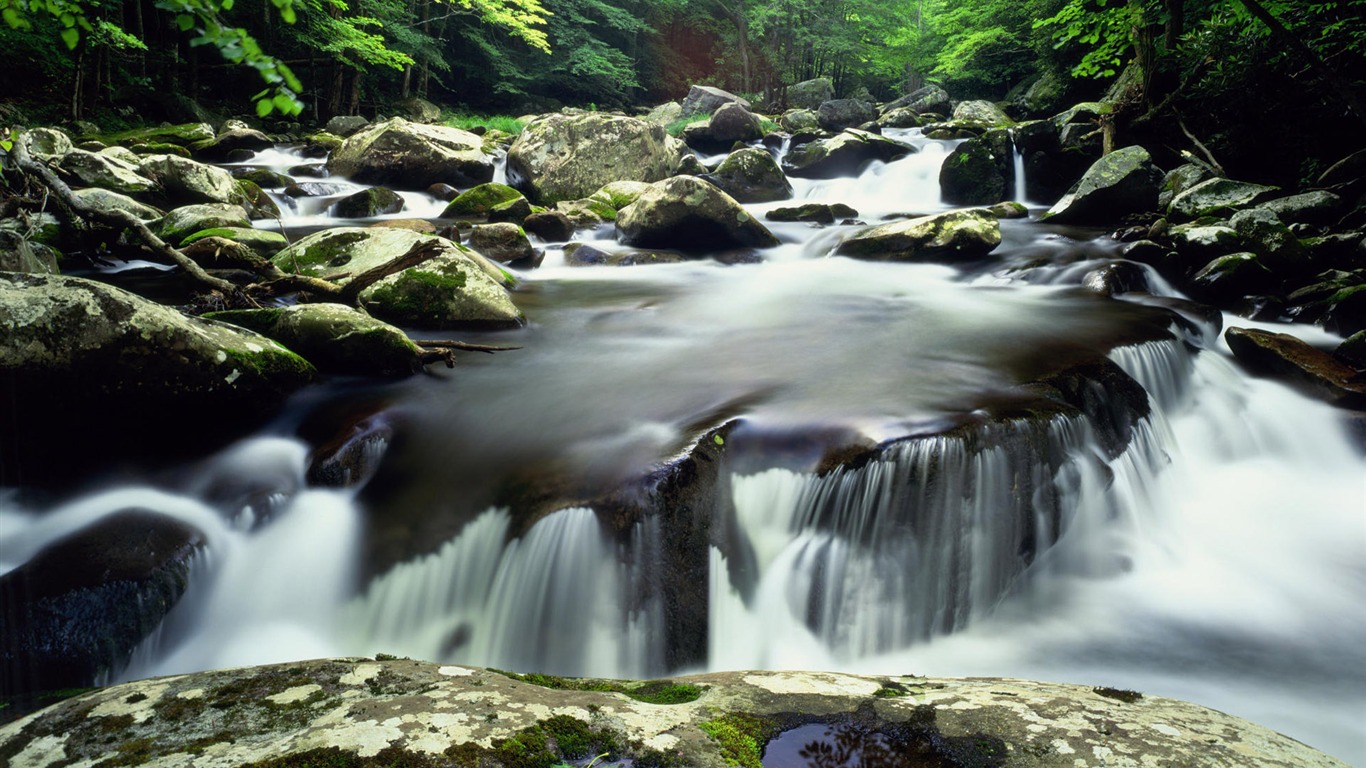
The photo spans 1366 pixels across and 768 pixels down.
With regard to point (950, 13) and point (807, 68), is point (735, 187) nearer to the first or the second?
point (950, 13)

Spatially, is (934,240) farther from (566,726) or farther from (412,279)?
(566,726)

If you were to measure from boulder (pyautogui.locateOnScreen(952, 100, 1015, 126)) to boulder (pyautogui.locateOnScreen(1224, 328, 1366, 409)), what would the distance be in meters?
18.4

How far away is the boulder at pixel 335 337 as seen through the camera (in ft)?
16.8

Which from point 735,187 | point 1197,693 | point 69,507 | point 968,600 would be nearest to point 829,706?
point 968,600

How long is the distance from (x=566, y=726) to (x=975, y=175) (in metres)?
15.7

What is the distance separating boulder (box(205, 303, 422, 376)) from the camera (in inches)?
202

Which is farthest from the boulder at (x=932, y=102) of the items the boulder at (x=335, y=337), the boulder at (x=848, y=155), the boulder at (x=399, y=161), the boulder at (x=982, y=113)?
the boulder at (x=335, y=337)

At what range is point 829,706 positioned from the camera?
1.78 meters

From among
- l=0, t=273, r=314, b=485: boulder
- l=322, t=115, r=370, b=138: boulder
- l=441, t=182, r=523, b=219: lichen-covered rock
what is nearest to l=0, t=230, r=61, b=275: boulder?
l=0, t=273, r=314, b=485: boulder

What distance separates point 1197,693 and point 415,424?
4809 mm

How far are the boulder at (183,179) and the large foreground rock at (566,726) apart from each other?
11.4m

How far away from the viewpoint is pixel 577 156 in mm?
14031

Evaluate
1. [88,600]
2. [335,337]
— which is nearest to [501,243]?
[335,337]

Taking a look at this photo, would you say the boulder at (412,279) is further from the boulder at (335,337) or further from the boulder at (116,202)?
the boulder at (116,202)
